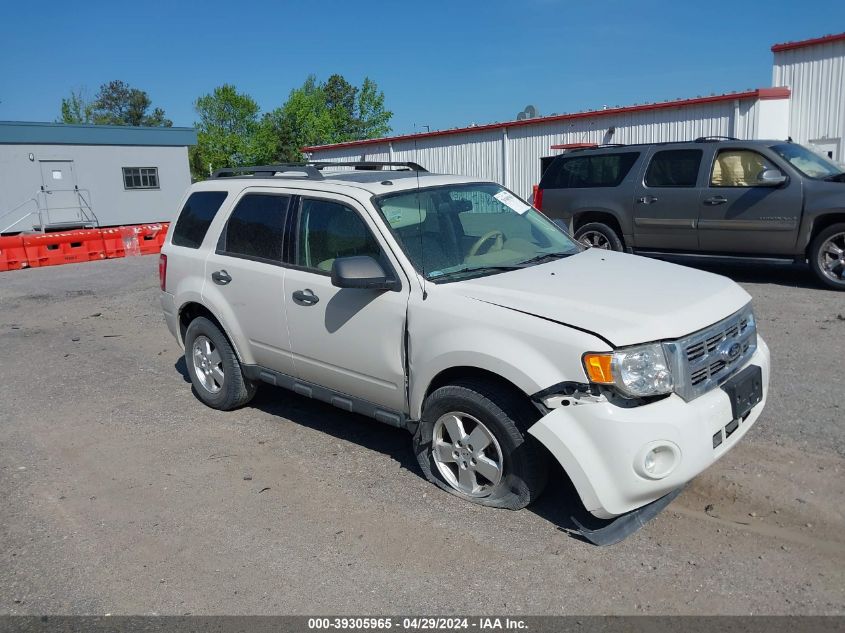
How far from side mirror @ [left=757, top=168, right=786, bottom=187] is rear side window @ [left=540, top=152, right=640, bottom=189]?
1877 mm

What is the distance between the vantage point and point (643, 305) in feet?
12.6

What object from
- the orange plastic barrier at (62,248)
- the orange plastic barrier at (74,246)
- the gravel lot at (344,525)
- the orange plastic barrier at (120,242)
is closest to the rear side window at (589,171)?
the gravel lot at (344,525)

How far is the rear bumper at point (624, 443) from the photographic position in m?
3.47

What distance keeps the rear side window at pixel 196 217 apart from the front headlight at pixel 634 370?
3.55 metres

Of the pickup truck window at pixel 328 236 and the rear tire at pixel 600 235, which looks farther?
the rear tire at pixel 600 235

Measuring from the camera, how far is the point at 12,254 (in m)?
16.9

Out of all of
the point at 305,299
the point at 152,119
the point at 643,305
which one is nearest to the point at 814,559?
the point at 643,305

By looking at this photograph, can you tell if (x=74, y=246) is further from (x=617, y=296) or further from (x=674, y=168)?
(x=617, y=296)

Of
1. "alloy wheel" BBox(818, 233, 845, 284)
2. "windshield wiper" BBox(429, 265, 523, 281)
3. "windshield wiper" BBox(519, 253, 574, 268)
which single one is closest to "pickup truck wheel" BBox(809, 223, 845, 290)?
"alloy wheel" BBox(818, 233, 845, 284)

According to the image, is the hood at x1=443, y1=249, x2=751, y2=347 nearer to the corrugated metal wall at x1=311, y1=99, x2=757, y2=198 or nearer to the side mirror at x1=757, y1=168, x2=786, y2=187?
the side mirror at x1=757, y1=168, x2=786, y2=187

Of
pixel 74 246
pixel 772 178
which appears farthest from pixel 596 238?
pixel 74 246

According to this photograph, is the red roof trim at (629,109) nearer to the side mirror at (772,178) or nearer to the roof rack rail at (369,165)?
the side mirror at (772,178)

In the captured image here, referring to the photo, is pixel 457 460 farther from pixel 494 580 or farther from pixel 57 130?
pixel 57 130

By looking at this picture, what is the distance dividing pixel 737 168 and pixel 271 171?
6.83m
